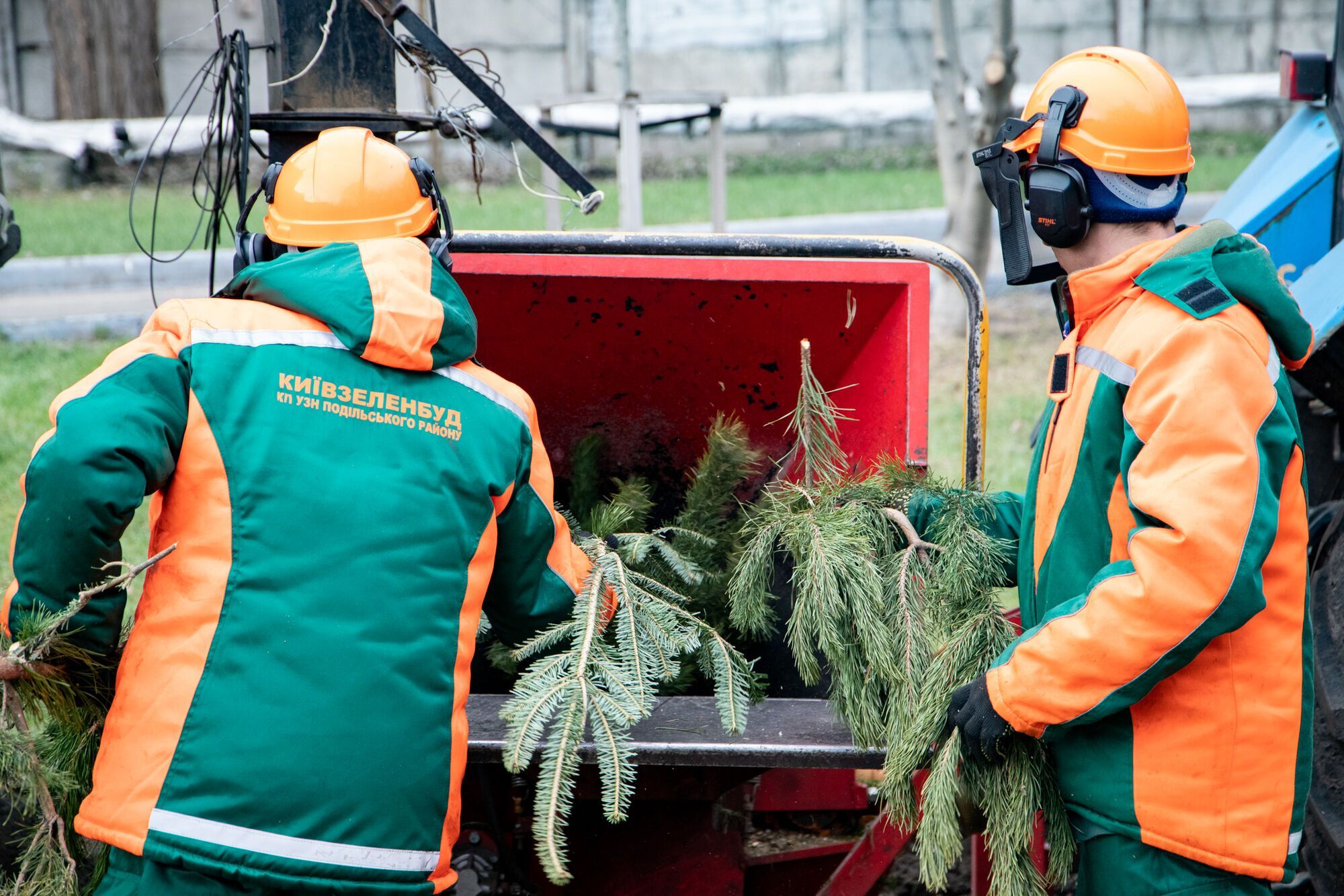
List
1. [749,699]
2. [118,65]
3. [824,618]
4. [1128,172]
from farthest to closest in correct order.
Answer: [118,65], [749,699], [824,618], [1128,172]

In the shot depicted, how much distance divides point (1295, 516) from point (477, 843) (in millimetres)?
1784

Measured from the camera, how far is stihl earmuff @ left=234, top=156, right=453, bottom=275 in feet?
7.58

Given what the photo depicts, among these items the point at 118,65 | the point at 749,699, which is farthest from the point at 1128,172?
the point at 118,65

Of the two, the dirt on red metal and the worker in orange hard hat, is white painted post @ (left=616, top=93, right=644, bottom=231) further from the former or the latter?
the worker in orange hard hat

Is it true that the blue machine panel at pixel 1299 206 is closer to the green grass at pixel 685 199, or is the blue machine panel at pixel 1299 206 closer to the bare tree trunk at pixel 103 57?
the green grass at pixel 685 199

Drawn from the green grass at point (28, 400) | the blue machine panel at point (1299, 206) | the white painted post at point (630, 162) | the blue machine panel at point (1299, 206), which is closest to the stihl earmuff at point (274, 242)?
the blue machine panel at point (1299, 206)

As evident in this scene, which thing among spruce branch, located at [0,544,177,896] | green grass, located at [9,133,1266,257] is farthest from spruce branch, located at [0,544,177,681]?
green grass, located at [9,133,1266,257]

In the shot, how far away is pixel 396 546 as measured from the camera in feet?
6.48

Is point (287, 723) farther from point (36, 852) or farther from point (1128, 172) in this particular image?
point (1128, 172)

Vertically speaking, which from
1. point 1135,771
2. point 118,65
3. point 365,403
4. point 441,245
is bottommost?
point 1135,771

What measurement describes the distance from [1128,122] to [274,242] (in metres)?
1.46

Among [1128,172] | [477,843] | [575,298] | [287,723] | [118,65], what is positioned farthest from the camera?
[118,65]

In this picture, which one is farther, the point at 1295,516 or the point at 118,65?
the point at 118,65

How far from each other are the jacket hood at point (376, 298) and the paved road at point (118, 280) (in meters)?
7.30
